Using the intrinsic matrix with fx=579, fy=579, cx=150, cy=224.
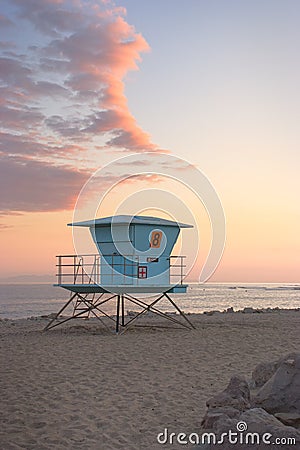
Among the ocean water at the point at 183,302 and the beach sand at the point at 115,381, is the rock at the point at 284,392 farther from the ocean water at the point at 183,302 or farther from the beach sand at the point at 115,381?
the ocean water at the point at 183,302

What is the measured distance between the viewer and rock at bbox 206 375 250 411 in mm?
8719

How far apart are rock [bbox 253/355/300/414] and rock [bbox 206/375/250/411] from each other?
21 cm

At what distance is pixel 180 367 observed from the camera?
13797mm

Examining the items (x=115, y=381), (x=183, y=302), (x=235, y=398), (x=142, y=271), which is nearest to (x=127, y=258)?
(x=142, y=271)

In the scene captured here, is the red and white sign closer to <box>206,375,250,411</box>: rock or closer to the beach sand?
the beach sand

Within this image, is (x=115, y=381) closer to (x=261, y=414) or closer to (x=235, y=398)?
(x=235, y=398)

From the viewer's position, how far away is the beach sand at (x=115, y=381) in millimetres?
8656

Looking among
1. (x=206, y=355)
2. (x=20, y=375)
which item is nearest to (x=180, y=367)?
(x=206, y=355)

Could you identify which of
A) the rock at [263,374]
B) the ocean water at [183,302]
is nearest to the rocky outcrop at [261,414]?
the rock at [263,374]

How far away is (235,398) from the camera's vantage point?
8.93 metres

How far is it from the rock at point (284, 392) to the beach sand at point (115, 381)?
1.13m

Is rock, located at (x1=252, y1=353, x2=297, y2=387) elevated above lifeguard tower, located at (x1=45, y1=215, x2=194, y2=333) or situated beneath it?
situated beneath

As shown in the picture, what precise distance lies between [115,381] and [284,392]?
4481 millimetres
